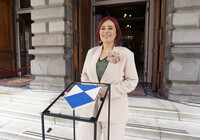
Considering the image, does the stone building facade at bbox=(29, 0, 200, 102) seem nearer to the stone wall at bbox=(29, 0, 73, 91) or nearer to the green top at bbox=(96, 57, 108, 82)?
the stone wall at bbox=(29, 0, 73, 91)

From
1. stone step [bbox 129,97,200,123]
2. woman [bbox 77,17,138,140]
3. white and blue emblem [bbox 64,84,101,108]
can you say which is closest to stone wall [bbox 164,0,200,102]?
stone step [bbox 129,97,200,123]

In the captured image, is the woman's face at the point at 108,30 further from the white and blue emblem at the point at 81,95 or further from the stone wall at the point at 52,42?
the stone wall at the point at 52,42

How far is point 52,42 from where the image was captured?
350 centimetres

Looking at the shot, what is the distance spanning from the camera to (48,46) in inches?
141

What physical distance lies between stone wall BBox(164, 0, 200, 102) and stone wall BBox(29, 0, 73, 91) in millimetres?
2507

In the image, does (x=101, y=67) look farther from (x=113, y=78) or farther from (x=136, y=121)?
(x=136, y=121)

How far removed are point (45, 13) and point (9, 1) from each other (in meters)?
3.51

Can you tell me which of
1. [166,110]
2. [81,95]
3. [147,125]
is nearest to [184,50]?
[166,110]

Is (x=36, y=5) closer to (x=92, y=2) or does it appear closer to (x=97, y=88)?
(x=92, y=2)

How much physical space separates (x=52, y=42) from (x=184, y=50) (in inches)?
124

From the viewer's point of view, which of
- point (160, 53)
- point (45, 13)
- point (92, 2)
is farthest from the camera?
point (92, 2)

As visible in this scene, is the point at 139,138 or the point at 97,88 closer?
the point at 97,88

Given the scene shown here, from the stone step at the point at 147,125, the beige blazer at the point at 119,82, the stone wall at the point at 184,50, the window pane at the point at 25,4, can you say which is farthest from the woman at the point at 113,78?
the window pane at the point at 25,4

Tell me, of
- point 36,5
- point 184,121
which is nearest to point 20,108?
point 36,5
